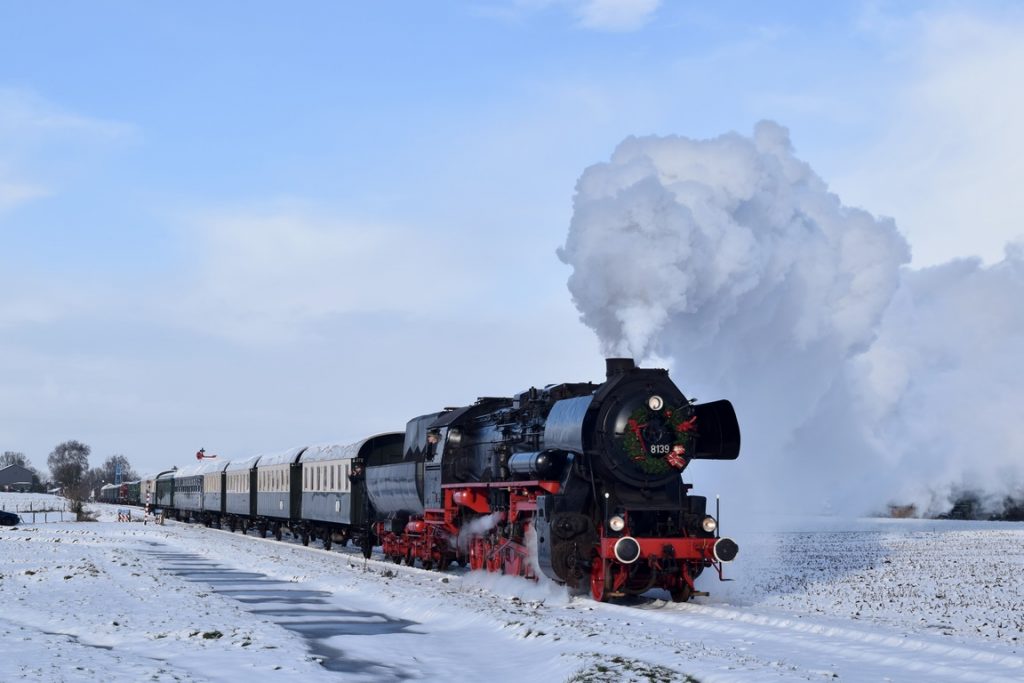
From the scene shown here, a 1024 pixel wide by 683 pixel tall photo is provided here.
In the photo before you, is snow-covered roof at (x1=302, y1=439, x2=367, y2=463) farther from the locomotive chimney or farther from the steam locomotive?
the locomotive chimney

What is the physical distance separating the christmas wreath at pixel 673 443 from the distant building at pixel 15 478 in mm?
186894

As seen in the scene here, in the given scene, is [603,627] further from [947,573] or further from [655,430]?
[947,573]

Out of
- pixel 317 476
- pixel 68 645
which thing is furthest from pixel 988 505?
pixel 68 645

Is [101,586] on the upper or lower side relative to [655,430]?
lower

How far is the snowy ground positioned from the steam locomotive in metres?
0.64

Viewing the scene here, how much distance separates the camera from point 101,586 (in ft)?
71.8

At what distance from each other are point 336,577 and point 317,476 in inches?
598

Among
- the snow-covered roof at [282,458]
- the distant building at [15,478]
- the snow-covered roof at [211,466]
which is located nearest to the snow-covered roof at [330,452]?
the snow-covered roof at [282,458]

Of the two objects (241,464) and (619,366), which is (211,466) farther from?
(619,366)

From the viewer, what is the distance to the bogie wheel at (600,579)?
1834 cm

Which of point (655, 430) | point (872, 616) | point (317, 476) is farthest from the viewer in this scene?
point (317, 476)

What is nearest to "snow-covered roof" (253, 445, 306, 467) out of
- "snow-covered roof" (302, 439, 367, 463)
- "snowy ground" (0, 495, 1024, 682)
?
"snow-covered roof" (302, 439, 367, 463)

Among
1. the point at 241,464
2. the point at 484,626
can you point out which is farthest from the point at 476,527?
the point at 241,464

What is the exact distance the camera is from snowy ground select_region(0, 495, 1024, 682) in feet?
38.4
